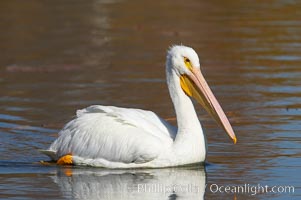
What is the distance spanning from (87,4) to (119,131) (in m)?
13.3

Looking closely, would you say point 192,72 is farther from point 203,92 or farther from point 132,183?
point 132,183

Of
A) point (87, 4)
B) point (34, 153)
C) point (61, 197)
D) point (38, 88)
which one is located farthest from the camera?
point (87, 4)

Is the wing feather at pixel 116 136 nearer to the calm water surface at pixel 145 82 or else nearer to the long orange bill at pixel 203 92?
the calm water surface at pixel 145 82

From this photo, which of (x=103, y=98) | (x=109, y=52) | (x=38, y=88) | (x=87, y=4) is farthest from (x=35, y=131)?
(x=87, y=4)

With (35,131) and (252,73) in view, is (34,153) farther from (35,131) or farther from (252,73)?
(252,73)

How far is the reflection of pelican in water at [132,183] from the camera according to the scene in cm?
787

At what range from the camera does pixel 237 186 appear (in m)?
8.09

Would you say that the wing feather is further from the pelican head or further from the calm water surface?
the pelican head

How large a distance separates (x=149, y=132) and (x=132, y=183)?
60 cm

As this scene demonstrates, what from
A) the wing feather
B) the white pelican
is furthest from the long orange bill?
the wing feather

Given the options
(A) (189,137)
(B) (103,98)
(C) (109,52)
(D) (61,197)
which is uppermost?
(C) (109,52)

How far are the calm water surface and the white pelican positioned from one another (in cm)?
13

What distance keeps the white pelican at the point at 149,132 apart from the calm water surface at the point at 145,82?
13cm

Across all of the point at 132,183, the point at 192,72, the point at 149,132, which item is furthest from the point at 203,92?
the point at 132,183
